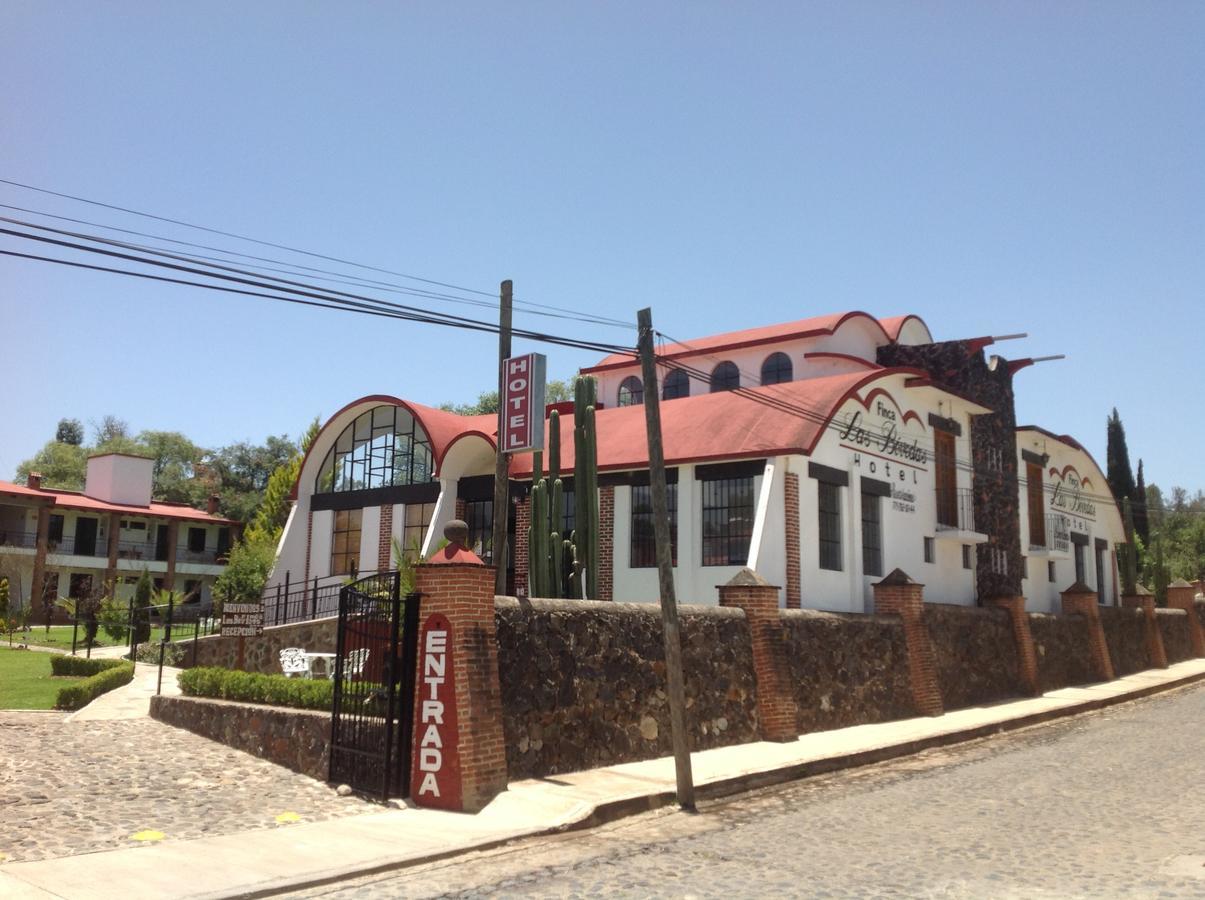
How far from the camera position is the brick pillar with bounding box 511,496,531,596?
2489 centimetres

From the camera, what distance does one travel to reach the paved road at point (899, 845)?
7.65 metres

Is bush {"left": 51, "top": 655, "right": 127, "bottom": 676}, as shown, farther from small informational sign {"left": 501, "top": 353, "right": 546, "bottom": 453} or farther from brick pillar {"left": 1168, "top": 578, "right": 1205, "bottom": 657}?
brick pillar {"left": 1168, "top": 578, "right": 1205, "bottom": 657}

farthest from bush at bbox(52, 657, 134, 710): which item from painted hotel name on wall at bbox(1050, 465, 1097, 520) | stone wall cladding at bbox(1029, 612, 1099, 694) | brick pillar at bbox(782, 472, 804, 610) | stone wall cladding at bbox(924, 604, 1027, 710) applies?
painted hotel name on wall at bbox(1050, 465, 1097, 520)

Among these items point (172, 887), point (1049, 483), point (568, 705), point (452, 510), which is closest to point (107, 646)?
point (452, 510)

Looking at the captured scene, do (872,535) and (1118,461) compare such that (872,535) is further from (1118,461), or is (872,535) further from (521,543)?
(1118,461)

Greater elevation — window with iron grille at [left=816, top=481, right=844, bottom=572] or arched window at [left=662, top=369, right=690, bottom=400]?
arched window at [left=662, top=369, right=690, bottom=400]

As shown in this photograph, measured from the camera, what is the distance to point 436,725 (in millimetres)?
11094

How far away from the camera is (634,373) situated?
33188 millimetres

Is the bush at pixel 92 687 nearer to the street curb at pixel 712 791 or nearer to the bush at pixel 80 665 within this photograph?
A: the bush at pixel 80 665

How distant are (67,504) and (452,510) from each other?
2933 centimetres

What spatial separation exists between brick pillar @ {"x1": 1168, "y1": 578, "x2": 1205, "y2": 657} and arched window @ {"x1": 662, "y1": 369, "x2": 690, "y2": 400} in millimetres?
21804

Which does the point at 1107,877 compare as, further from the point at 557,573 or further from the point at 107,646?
the point at 107,646

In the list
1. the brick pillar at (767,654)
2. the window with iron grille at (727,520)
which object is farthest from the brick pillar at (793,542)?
the brick pillar at (767,654)

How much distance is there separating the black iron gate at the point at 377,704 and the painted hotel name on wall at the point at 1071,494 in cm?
2839
